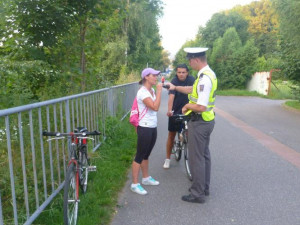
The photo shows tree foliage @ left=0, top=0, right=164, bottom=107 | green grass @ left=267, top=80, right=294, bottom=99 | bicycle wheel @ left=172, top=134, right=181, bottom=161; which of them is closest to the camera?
tree foliage @ left=0, top=0, right=164, bottom=107

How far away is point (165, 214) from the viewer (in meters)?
3.65

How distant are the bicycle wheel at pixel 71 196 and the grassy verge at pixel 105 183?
5.5 inches

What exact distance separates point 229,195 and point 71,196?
232 centimetres

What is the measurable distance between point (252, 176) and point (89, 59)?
5411 mm

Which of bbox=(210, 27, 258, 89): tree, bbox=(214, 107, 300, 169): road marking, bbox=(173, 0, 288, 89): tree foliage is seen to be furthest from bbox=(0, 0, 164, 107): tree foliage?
bbox=(210, 27, 258, 89): tree

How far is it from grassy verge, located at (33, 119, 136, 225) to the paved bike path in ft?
0.52

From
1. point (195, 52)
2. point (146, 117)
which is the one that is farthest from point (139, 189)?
point (195, 52)

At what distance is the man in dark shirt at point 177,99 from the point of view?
491 centimetres

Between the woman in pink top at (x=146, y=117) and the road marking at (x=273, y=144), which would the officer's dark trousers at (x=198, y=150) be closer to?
the woman in pink top at (x=146, y=117)

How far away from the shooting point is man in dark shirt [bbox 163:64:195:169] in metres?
4.91

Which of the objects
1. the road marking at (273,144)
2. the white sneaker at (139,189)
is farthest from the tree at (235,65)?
the white sneaker at (139,189)

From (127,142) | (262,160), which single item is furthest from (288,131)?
(127,142)

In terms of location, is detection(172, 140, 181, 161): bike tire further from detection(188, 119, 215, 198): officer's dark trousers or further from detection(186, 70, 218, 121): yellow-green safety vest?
detection(186, 70, 218, 121): yellow-green safety vest

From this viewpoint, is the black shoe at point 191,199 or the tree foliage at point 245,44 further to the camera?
the tree foliage at point 245,44
